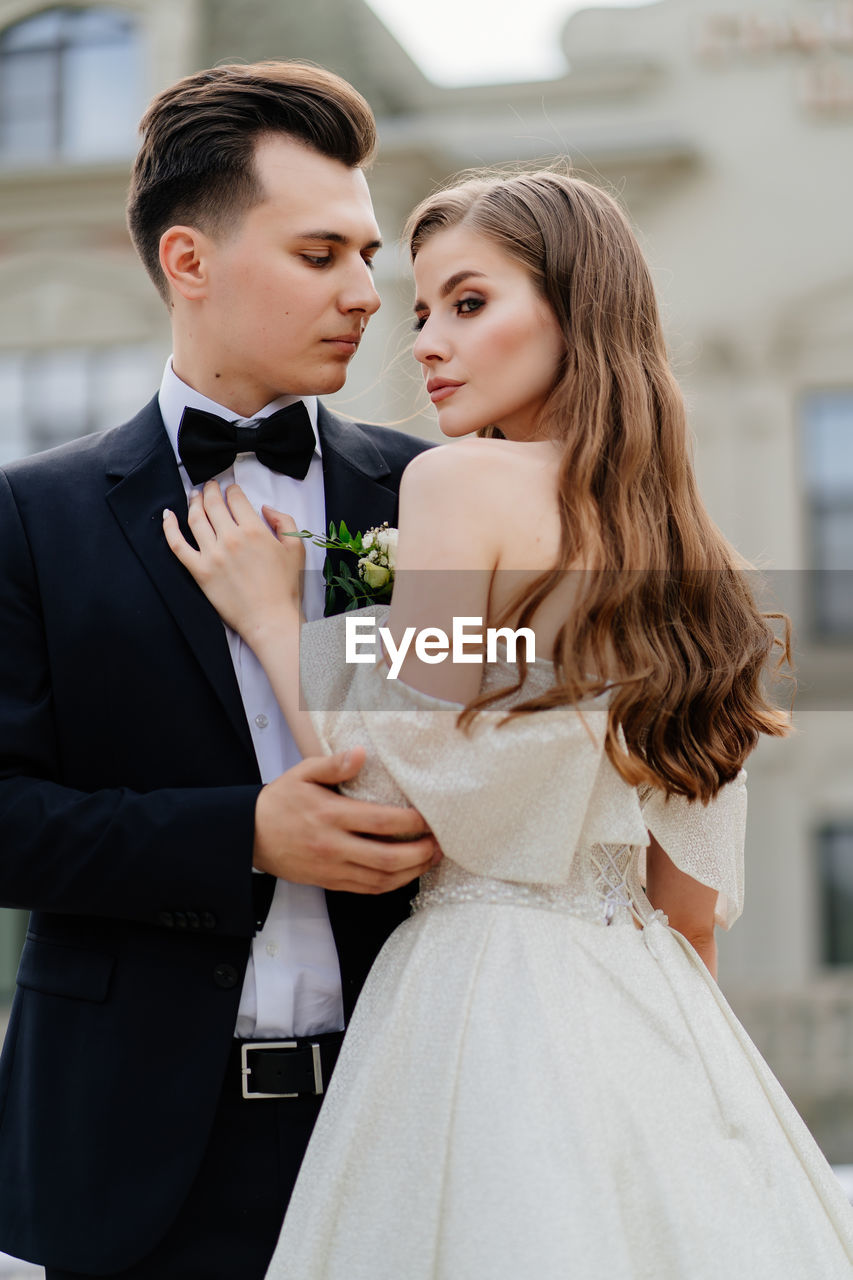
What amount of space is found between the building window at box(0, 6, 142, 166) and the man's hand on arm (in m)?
10.3

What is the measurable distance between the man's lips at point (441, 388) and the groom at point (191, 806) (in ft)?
0.72

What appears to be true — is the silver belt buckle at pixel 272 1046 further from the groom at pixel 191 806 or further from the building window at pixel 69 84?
the building window at pixel 69 84

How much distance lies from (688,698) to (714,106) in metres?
9.98

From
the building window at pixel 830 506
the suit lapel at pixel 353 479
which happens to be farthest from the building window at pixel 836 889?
the suit lapel at pixel 353 479

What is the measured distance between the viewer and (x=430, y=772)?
2012mm

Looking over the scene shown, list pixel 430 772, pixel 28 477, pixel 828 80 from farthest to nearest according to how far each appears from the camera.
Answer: pixel 828 80 → pixel 28 477 → pixel 430 772

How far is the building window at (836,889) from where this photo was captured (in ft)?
36.7

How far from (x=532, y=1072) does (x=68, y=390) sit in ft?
32.9

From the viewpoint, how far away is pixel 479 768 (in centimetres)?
199

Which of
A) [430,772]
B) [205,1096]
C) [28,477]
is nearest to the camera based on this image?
[430,772]

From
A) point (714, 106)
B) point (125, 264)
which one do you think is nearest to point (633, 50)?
point (714, 106)

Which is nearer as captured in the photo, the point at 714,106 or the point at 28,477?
the point at 28,477

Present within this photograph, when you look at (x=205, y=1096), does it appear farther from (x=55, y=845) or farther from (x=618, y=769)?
(x=618, y=769)

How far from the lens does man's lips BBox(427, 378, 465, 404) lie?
7.58ft
